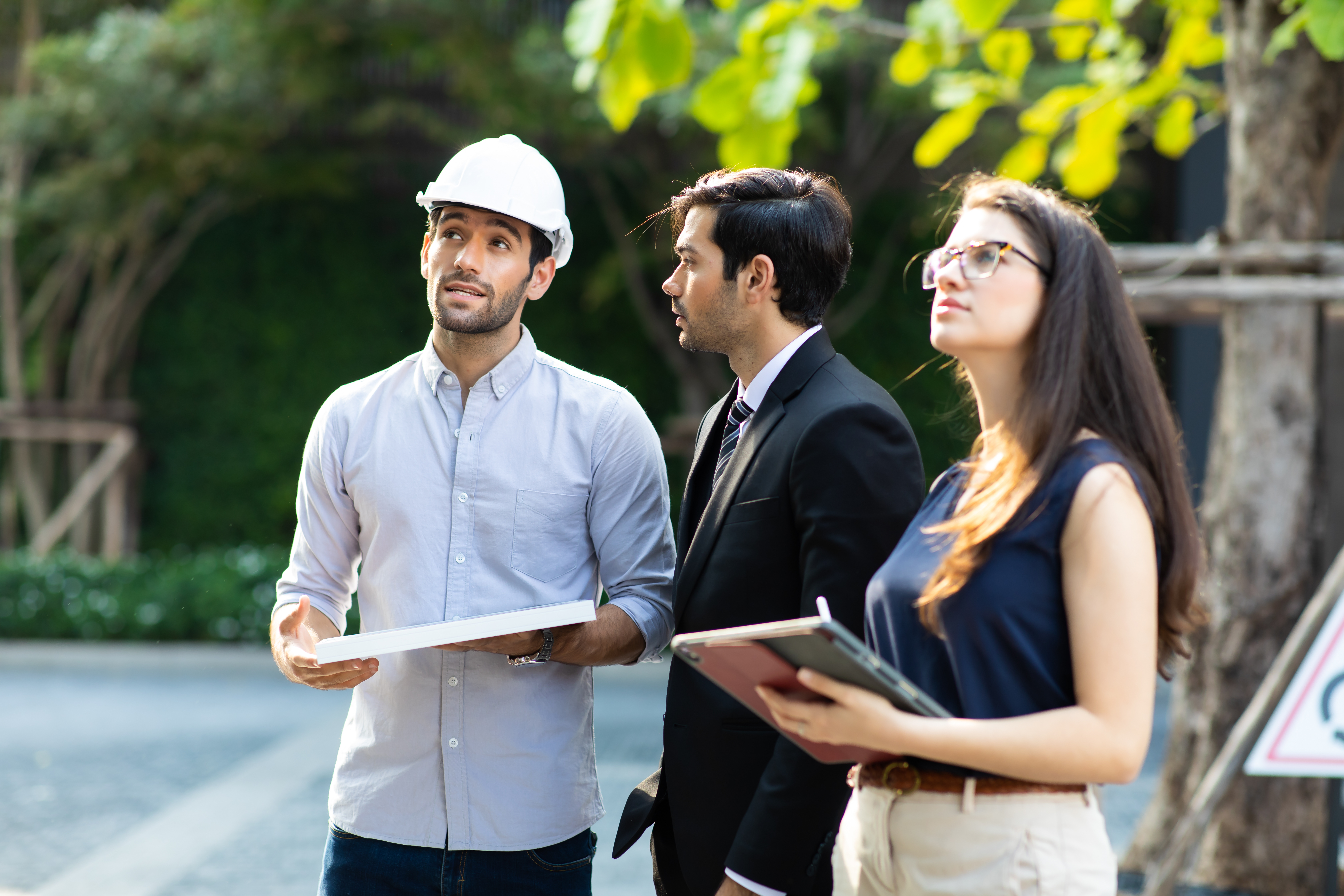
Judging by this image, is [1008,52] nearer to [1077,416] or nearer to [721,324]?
[721,324]

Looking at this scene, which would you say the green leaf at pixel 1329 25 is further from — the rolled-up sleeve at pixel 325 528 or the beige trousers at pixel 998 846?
the rolled-up sleeve at pixel 325 528

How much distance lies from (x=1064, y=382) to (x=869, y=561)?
0.44 m

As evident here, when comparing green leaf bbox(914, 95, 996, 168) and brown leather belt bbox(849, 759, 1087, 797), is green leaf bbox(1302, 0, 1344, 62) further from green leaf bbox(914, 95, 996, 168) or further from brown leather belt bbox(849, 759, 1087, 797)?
brown leather belt bbox(849, 759, 1087, 797)

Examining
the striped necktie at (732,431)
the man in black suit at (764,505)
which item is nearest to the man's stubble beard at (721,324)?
the man in black suit at (764,505)

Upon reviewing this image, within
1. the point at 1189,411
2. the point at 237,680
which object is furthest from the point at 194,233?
the point at 1189,411

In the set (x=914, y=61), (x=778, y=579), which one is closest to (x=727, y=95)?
(x=914, y=61)

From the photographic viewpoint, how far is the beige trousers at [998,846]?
1.57m

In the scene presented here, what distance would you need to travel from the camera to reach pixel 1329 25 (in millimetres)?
2791

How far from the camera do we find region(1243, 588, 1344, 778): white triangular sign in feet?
10.1

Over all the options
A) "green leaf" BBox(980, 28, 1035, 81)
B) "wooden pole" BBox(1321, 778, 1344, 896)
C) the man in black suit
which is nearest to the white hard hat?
the man in black suit

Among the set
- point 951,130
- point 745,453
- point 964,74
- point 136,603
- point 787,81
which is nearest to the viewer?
point 745,453

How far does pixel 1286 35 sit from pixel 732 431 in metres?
2.19

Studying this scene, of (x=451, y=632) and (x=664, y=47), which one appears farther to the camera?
(x=664, y=47)

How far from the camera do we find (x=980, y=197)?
1.74 m
